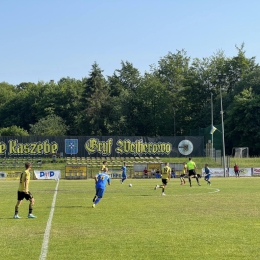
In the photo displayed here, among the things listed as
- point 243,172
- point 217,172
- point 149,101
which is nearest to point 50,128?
point 149,101

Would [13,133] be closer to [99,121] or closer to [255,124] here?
[99,121]

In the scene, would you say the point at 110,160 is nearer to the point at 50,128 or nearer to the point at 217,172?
the point at 217,172

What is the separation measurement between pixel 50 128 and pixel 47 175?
39046mm

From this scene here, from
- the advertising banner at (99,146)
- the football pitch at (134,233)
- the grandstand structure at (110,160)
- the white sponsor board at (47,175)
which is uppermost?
the advertising banner at (99,146)

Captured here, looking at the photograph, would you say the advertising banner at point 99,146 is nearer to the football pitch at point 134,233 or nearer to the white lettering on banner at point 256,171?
the white lettering on banner at point 256,171

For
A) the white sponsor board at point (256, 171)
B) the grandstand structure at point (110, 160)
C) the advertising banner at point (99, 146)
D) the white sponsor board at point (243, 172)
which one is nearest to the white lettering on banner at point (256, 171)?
the white sponsor board at point (256, 171)

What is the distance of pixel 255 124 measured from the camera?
Result: 83875mm

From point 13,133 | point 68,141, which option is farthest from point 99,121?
point 68,141

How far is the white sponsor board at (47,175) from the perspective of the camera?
56562mm

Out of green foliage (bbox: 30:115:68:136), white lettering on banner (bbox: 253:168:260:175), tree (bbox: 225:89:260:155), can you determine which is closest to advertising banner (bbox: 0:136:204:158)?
white lettering on banner (bbox: 253:168:260:175)

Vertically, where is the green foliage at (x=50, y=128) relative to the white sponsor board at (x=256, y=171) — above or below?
above

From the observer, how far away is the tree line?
316 feet

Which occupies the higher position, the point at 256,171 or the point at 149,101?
the point at 149,101

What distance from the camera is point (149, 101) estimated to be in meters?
100
